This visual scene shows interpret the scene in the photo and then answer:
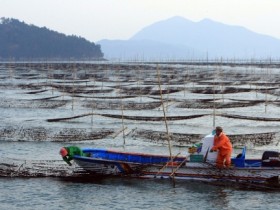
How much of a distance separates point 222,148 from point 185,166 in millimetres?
1513

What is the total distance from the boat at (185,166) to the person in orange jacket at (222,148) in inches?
8.0

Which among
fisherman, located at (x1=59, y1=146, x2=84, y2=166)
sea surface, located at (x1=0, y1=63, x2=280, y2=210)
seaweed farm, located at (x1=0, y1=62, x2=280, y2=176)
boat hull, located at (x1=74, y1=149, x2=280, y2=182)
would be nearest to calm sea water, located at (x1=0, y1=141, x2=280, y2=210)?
sea surface, located at (x1=0, y1=63, x2=280, y2=210)

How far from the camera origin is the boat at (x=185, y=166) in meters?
16.3

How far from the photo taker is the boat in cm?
1630

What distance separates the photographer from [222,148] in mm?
15898

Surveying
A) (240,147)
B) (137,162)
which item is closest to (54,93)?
(240,147)

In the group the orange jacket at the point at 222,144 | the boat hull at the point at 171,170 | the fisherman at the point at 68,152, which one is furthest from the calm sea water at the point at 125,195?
the orange jacket at the point at 222,144

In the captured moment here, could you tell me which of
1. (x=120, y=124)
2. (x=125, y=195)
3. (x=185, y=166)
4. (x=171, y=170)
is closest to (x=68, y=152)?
(x=125, y=195)

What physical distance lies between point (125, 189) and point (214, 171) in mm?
3059

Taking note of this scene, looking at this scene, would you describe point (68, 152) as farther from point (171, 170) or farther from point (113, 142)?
point (113, 142)

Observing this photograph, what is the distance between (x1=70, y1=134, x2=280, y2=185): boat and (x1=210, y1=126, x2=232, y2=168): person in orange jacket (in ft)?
0.66

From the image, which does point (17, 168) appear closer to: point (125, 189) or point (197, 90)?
point (125, 189)

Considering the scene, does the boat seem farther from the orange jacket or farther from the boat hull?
the orange jacket

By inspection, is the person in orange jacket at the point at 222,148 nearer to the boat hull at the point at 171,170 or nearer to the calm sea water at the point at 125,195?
the boat hull at the point at 171,170
